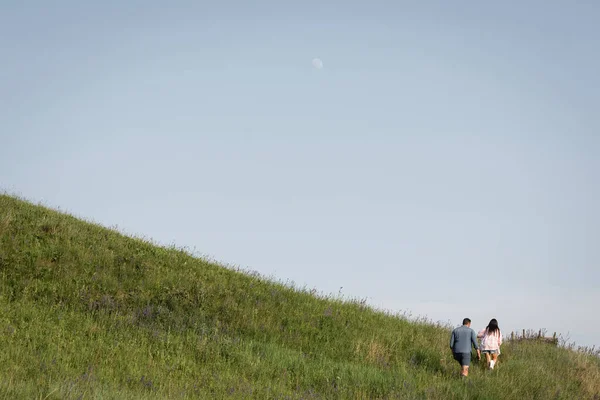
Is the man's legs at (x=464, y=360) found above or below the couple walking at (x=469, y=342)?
below

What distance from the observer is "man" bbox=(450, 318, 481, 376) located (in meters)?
16.3

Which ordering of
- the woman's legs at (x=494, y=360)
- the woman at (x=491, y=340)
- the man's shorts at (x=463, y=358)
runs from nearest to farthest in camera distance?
the man's shorts at (x=463, y=358) → the woman's legs at (x=494, y=360) → the woman at (x=491, y=340)

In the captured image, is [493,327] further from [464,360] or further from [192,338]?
[192,338]

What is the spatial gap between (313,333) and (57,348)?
7.56 m

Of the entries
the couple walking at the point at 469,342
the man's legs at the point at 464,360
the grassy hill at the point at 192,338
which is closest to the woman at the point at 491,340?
the couple walking at the point at 469,342

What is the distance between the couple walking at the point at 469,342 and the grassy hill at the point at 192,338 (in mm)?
486

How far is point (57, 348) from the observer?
12.8 meters

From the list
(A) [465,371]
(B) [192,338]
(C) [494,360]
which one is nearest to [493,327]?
(C) [494,360]

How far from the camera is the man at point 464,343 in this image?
1633cm

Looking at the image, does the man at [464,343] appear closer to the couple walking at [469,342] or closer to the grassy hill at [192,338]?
the couple walking at [469,342]

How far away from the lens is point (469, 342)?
16.3 m

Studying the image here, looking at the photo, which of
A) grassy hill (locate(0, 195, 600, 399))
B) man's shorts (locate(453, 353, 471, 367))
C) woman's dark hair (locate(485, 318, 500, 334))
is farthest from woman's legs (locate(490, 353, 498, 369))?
man's shorts (locate(453, 353, 471, 367))

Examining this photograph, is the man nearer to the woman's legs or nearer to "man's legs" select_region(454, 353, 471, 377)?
"man's legs" select_region(454, 353, 471, 377)

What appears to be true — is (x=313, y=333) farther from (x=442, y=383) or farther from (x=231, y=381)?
(x=231, y=381)
